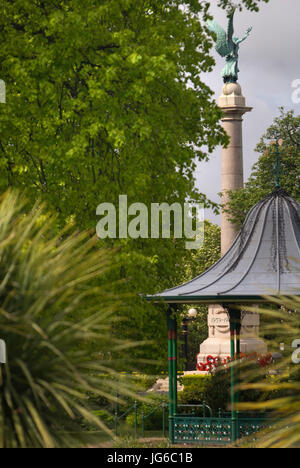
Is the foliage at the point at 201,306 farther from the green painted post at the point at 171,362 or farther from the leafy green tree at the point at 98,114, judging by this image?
the leafy green tree at the point at 98,114

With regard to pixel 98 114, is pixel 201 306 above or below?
Result: below

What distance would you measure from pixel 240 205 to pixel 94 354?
36.1 meters

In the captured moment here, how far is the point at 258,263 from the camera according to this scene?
2003 centimetres

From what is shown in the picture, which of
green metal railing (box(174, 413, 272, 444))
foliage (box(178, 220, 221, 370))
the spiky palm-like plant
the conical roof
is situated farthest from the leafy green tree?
foliage (box(178, 220, 221, 370))

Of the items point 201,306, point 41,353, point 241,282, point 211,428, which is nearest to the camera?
point 41,353

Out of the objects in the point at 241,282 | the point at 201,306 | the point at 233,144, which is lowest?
the point at 241,282

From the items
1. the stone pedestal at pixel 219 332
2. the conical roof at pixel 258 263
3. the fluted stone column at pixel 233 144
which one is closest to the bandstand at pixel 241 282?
the conical roof at pixel 258 263

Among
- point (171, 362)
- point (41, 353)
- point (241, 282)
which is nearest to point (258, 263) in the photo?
point (241, 282)

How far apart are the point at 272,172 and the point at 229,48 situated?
9.70 meters

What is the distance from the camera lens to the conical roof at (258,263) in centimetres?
1853

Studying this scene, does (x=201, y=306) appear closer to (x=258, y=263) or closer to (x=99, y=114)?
(x=258, y=263)

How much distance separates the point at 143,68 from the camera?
48.5ft

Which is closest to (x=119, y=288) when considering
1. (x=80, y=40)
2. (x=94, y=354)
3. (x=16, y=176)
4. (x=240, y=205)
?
(x=16, y=176)

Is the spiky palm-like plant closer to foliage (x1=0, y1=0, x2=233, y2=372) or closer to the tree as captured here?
foliage (x1=0, y1=0, x2=233, y2=372)
